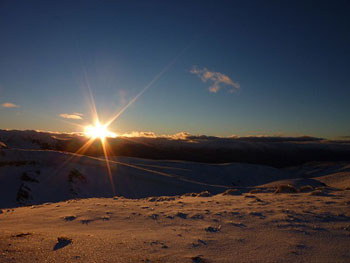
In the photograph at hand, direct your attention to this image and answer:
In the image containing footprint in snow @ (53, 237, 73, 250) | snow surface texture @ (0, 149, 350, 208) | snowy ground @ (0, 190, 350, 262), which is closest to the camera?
snowy ground @ (0, 190, 350, 262)

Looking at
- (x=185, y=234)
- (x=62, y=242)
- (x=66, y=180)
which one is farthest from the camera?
(x=66, y=180)

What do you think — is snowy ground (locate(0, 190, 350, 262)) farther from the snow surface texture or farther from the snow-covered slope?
the snow-covered slope

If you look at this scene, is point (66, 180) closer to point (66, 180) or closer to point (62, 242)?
point (66, 180)

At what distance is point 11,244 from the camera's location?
→ 11.1 ft

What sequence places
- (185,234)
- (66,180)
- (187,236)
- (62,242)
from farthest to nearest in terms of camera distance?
(66,180), (185,234), (187,236), (62,242)

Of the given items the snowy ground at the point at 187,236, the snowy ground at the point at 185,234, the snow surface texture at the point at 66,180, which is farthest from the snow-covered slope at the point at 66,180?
the snowy ground at the point at 187,236

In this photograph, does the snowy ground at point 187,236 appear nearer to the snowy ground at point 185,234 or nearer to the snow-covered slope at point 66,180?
the snowy ground at point 185,234

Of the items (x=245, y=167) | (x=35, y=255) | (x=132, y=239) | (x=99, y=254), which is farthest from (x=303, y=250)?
(x=245, y=167)

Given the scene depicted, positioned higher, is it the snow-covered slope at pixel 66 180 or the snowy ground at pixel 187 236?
the snowy ground at pixel 187 236

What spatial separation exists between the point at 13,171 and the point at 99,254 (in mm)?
18423

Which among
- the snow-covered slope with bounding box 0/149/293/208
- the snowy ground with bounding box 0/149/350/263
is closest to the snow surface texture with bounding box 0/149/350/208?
the snow-covered slope with bounding box 0/149/293/208

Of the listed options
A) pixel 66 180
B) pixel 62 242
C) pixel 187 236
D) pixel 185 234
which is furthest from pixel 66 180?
pixel 187 236

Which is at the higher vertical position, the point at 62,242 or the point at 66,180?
the point at 62,242

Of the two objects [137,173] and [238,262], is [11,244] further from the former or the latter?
[137,173]
